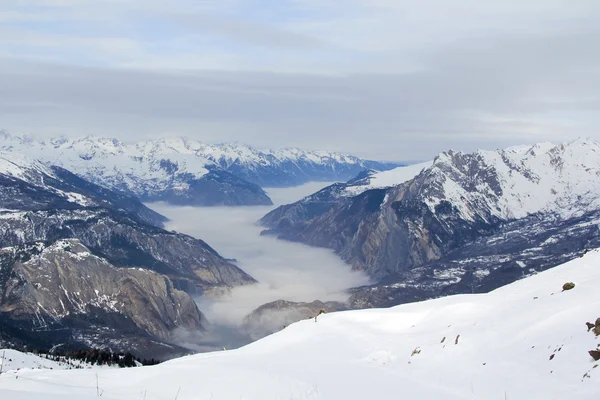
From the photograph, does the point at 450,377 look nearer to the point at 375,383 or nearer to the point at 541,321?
the point at 375,383

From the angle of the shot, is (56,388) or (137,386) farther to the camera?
(137,386)

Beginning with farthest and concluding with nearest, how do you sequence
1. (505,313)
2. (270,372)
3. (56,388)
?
1. (505,313)
2. (270,372)
3. (56,388)

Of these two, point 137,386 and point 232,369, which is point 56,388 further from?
point 232,369

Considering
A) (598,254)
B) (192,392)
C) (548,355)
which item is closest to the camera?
(192,392)

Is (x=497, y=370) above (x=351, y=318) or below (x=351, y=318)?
above

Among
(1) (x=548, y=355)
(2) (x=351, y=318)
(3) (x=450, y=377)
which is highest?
(1) (x=548, y=355)

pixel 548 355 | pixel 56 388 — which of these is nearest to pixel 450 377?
pixel 548 355
